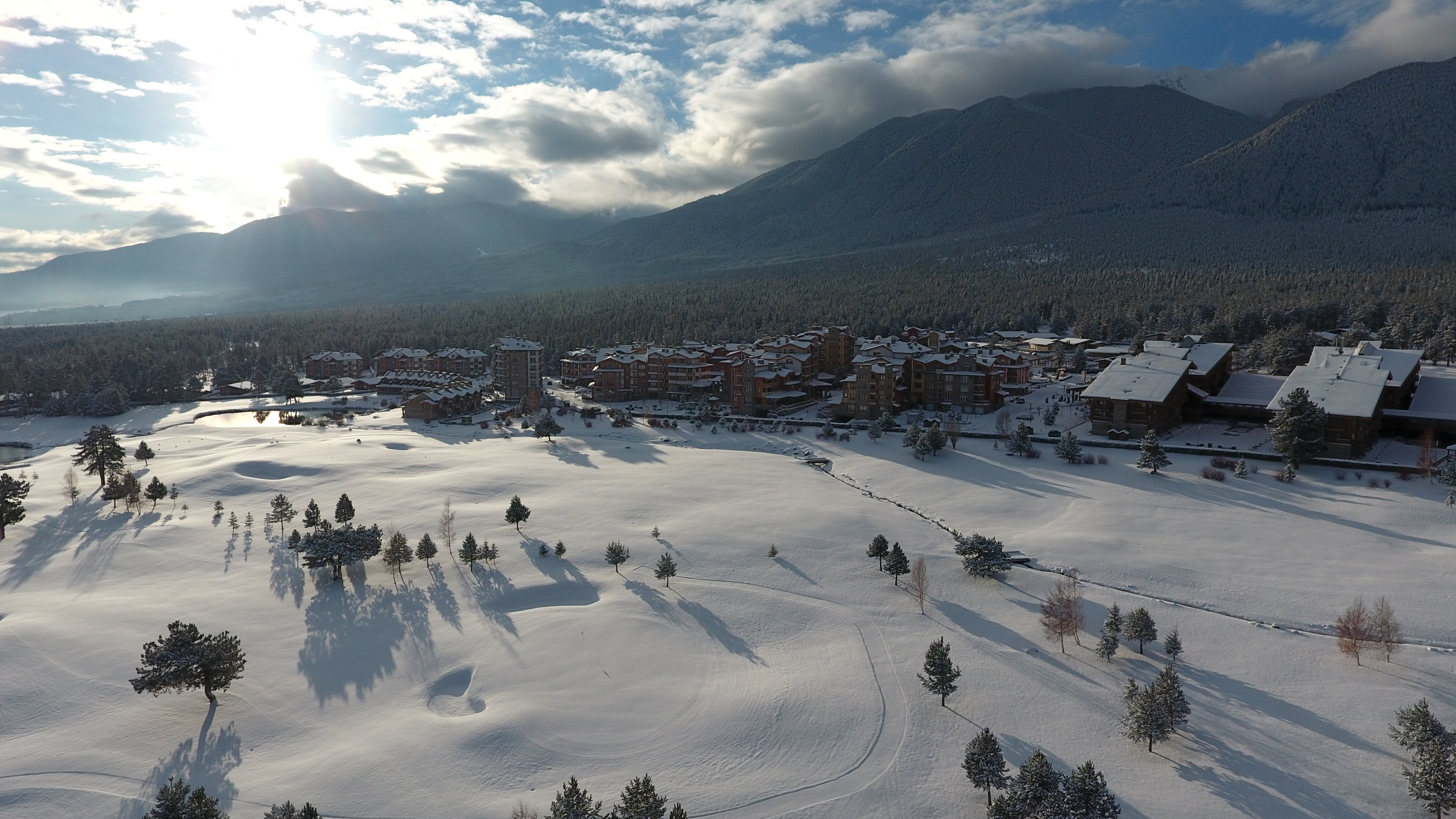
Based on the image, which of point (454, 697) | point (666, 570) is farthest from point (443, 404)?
point (454, 697)

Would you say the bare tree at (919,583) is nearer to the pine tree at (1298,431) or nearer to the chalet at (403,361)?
the pine tree at (1298,431)

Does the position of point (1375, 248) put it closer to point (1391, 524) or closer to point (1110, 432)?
point (1110, 432)

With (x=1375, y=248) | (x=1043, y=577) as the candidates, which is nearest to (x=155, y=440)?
(x=1043, y=577)

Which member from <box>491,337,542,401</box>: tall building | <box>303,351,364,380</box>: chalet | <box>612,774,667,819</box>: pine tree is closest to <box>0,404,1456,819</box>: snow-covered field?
<box>612,774,667,819</box>: pine tree

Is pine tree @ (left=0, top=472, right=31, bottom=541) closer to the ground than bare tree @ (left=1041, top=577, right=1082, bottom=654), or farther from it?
farther from it

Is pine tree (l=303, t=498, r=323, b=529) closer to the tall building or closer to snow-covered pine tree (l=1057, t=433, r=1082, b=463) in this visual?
snow-covered pine tree (l=1057, t=433, r=1082, b=463)
